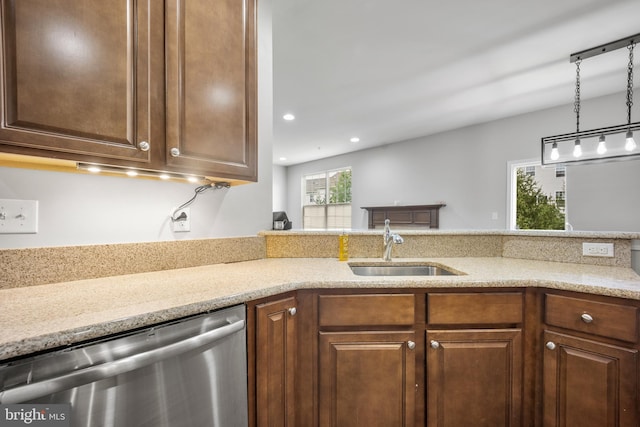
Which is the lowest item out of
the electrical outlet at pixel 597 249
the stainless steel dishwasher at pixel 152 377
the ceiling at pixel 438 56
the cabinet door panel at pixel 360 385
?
the cabinet door panel at pixel 360 385

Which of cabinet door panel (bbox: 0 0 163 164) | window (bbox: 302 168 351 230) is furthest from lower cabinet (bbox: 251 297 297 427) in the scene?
window (bbox: 302 168 351 230)

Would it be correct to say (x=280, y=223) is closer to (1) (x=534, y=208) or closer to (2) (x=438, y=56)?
(2) (x=438, y=56)

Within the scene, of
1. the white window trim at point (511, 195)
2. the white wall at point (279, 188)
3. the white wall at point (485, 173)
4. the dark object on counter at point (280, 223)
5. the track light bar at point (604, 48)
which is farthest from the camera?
the white wall at point (279, 188)

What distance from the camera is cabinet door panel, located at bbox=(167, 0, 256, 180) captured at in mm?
1118

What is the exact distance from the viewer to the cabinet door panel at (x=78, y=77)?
811 mm

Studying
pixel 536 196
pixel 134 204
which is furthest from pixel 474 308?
pixel 536 196

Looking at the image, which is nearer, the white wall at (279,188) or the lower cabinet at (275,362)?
the lower cabinet at (275,362)

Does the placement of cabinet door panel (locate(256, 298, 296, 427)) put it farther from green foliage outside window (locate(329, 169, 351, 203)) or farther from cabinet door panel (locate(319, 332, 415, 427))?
Answer: green foliage outside window (locate(329, 169, 351, 203))

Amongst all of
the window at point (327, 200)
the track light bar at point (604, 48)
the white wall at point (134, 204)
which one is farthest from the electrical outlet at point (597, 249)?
the window at point (327, 200)

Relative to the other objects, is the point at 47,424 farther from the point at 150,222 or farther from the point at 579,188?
the point at 579,188

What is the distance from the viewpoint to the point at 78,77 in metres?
0.91

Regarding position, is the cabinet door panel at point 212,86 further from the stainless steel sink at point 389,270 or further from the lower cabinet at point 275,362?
the stainless steel sink at point 389,270

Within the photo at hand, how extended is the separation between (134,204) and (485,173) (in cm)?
513

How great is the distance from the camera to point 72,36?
90 centimetres
